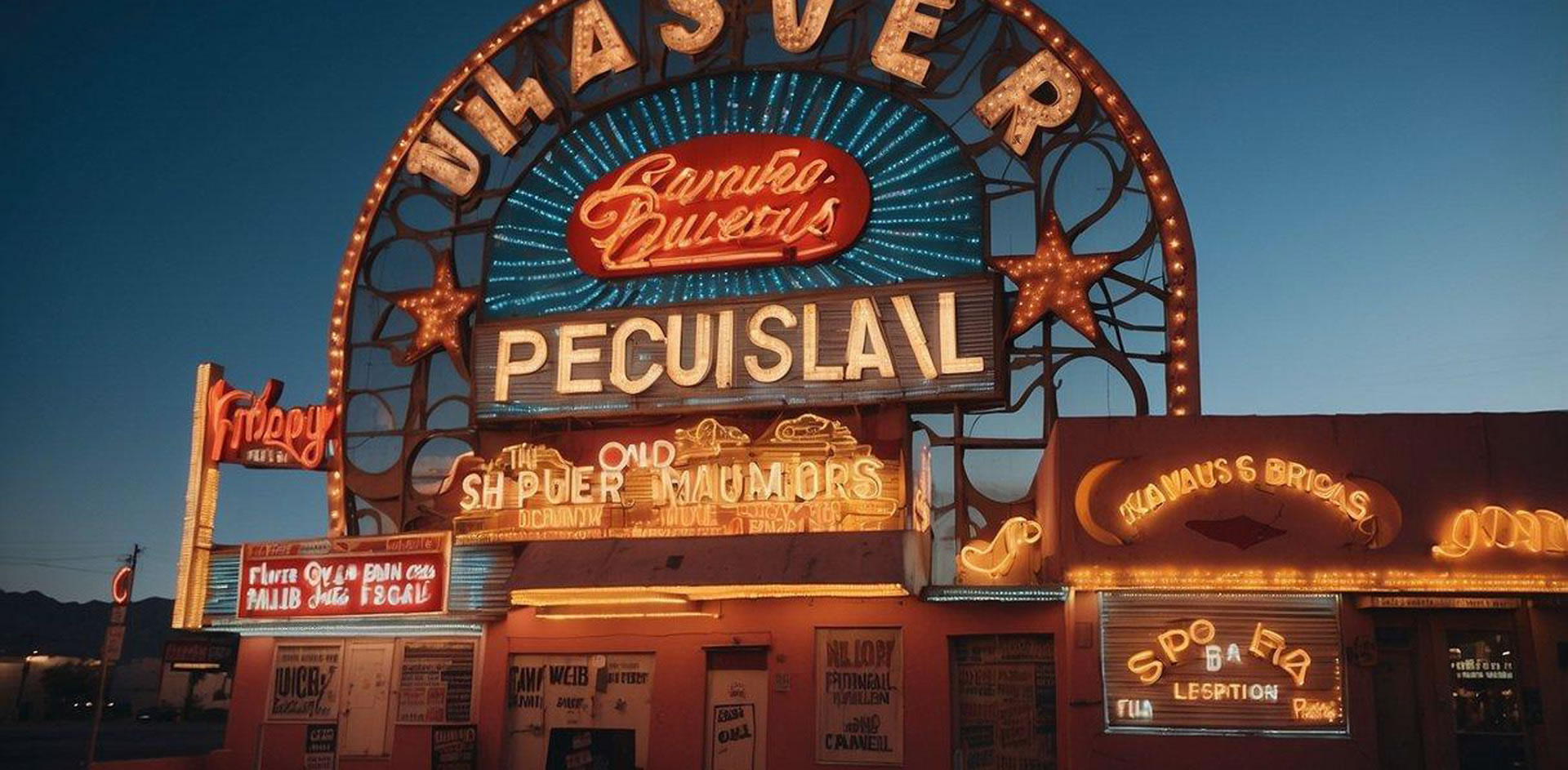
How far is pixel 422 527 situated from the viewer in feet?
71.7

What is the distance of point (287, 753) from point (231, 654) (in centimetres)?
1467

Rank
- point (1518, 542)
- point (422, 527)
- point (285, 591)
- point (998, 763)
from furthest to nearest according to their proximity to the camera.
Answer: point (422, 527), point (285, 591), point (998, 763), point (1518, 542)

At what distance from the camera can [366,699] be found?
21.3 m

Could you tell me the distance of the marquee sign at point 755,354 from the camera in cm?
1959

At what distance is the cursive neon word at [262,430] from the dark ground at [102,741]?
9.43m

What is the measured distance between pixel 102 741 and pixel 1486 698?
4414 cm

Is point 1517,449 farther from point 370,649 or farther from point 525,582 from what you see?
point 370,649

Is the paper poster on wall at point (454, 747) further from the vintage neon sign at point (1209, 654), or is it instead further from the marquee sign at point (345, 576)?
the vintage neon sign at point (1209, 654)

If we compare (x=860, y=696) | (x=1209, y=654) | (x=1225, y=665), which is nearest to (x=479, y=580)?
(x=860, y=696)

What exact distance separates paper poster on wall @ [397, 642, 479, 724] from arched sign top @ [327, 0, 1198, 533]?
2359 millimetres

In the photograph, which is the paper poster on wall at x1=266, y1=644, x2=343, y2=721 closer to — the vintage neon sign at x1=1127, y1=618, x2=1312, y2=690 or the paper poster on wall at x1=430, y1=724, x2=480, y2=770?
the paper poster on wall at x1=430, y1=724, x2=480, y2=770

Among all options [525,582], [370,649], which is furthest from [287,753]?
[525,582]

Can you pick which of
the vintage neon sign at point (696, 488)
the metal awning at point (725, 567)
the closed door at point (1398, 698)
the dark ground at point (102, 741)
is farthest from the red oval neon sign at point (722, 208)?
the dark ground at point (102, 741)

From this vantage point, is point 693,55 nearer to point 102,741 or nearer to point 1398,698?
point 1398,698
